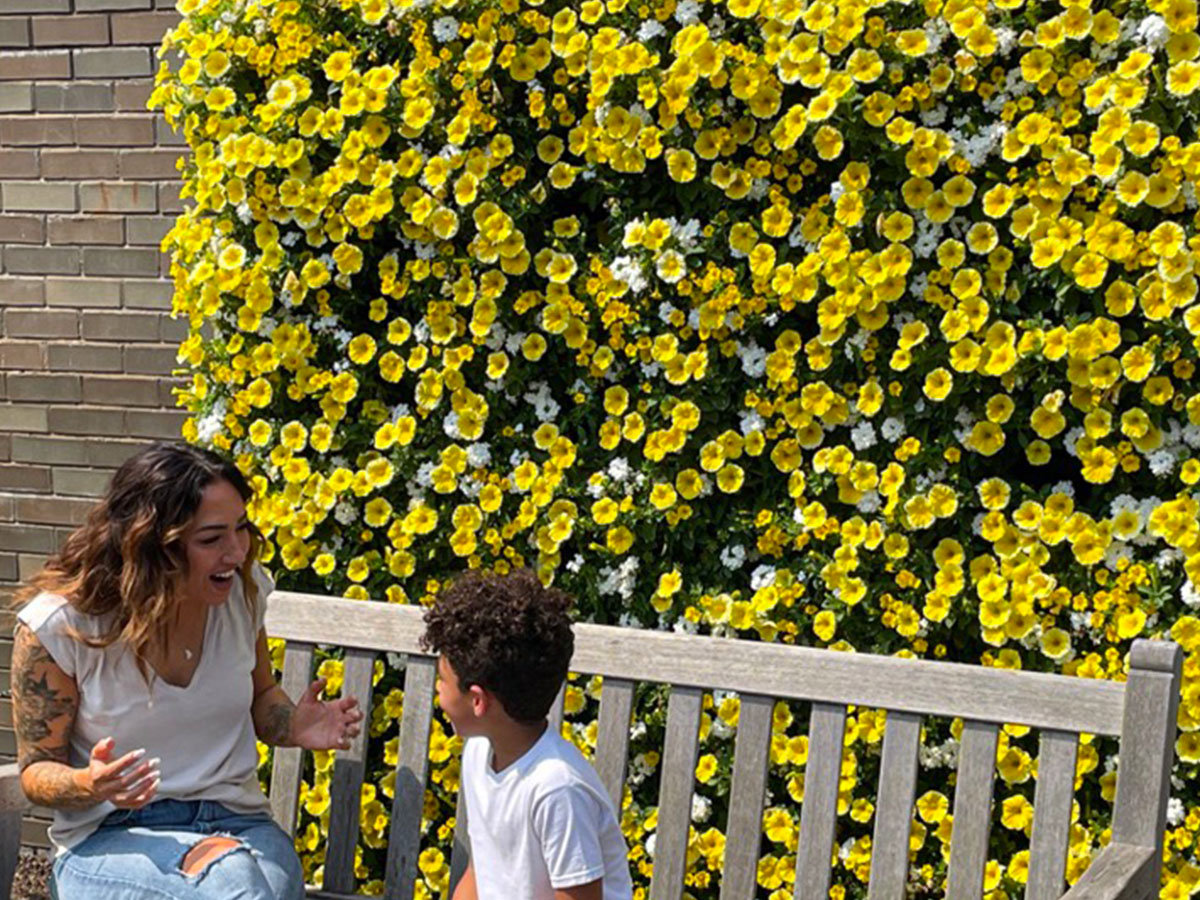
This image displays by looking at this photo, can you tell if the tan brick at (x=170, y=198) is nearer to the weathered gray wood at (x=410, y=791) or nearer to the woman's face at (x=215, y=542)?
the woman's face at (x=215, y=542)

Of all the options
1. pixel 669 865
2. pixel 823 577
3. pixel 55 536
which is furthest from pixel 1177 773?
pixel 55 536

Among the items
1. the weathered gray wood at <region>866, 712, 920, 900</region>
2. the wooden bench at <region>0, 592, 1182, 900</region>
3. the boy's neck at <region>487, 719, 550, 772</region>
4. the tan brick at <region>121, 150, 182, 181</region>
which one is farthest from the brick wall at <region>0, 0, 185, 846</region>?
the weathered gray wood at <region>866, 712, 920, 900</region>

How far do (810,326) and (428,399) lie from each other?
2.62 feet

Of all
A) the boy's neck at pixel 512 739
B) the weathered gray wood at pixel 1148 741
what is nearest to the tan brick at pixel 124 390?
the boy's neck at pixel 512 739

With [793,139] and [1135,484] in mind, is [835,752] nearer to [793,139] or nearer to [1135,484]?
[1135,484]

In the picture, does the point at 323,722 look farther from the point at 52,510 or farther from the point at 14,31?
the point at 14,31

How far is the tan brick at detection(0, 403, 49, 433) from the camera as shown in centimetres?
432

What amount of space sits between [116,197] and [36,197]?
251mm

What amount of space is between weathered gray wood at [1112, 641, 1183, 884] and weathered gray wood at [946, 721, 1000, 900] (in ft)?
0.69

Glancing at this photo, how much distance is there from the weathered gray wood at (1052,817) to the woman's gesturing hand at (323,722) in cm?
116

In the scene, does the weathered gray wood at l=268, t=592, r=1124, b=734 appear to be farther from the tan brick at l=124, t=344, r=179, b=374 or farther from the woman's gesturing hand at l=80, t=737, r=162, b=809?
the tan brick at l=124, t=344, r=179, b=374

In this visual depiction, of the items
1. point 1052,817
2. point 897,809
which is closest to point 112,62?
point 897,809

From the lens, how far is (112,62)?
4.16 metres

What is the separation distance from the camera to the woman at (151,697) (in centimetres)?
272
